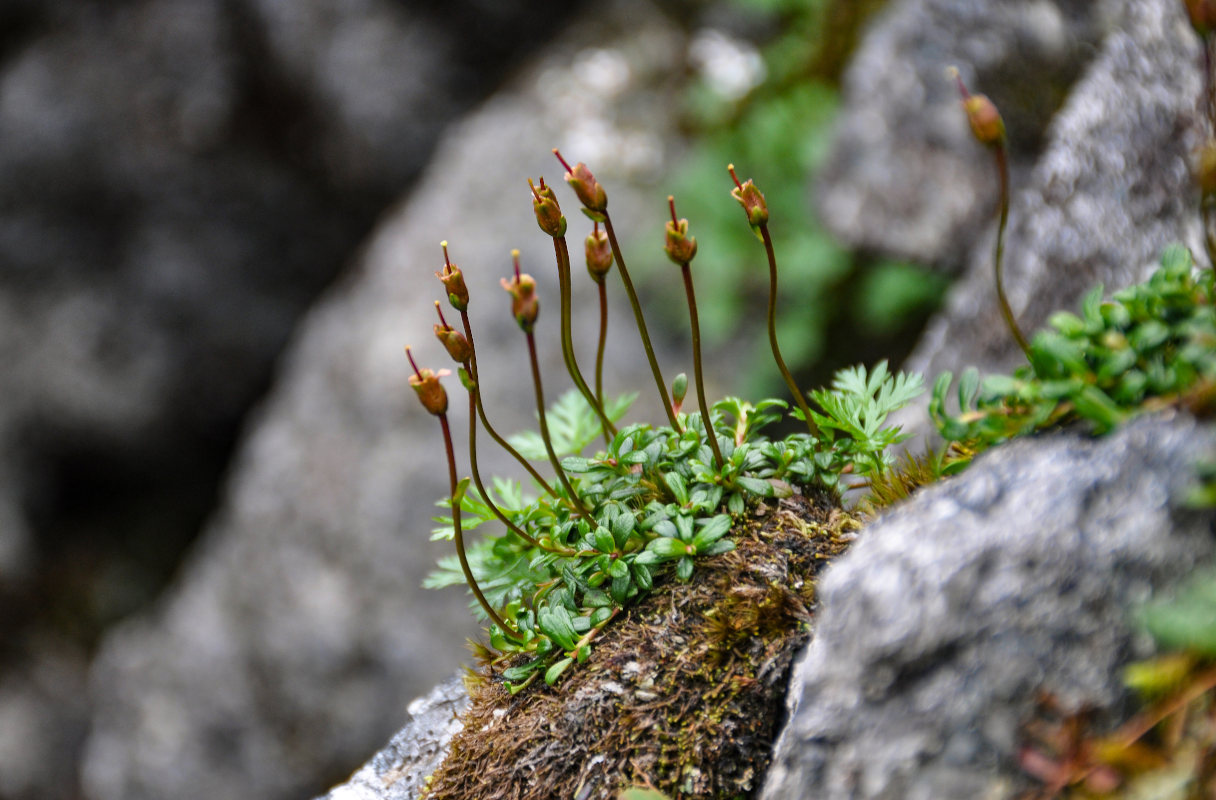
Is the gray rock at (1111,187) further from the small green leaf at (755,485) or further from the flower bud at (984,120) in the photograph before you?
the small green leaf at (755,485)

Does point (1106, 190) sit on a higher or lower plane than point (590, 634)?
higher

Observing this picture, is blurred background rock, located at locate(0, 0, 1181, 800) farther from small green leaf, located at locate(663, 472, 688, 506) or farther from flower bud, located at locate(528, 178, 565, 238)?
flower bud, located at locate(528, 178, 565, 238)

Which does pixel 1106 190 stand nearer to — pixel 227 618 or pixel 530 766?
pixel 530 766

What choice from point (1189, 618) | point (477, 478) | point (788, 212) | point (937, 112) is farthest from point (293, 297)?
point (1189, 618)

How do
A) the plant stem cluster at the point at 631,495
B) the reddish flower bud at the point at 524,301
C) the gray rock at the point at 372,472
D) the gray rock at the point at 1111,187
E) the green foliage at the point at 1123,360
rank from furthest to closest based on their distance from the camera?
the gray rock at the point at 372,472
the gray rock at the point at 1111,187
the plant stem cluster at the point at 631,495
the reddish flower bud at the point at 524,301
the green foliage at the point at 1123,360

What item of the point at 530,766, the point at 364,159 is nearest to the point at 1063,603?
the point at 530,766

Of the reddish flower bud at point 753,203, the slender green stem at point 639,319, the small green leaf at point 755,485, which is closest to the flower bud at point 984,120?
the reddish flower bud at point 753,203
